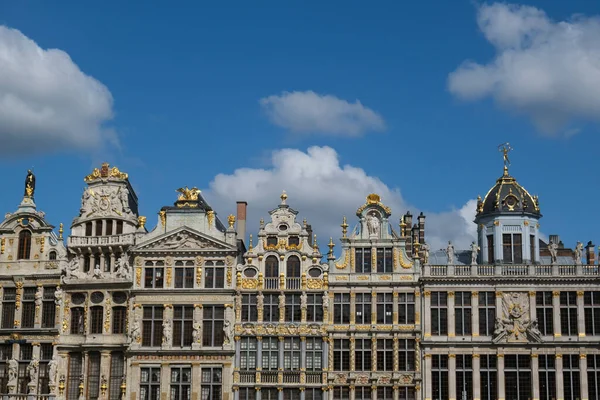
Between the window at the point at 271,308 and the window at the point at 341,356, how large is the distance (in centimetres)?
377

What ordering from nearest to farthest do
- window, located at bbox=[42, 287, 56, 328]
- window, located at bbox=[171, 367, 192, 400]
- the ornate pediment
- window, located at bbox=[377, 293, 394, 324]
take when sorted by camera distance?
window, located at bbox=[171, 367, 192, 400]
window, located at bbox=[377, 293, 394, 324]
the ornate pediment
window, located at bbox=[42, 287, 56, 328]

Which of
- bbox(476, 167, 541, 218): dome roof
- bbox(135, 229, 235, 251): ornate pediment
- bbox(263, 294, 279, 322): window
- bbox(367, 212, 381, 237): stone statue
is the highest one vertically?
bbox(476, 167, 541, 218): dome roof

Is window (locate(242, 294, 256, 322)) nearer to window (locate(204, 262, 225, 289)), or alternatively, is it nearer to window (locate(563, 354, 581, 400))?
window (locate(204, 262, 225, 289))

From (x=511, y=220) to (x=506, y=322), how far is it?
6202 millimetres

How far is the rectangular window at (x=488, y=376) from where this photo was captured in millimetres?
Result: 55469

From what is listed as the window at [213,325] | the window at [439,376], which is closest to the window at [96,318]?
the window at [213,325]

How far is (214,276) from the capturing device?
5784 centimetres

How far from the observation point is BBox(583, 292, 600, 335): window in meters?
55.8

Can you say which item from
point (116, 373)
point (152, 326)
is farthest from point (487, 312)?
point (116, 373)

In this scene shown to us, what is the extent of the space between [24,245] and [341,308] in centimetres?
1966

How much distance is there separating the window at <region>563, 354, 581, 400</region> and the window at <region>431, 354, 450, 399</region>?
6537 mm

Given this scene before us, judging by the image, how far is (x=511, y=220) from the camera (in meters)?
58.3

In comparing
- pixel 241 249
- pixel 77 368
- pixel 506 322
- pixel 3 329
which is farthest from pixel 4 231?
pixel 506 322

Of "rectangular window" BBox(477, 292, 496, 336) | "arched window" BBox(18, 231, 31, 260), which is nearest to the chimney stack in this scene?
"arched window" BBox(18, 231, 31, 260)
